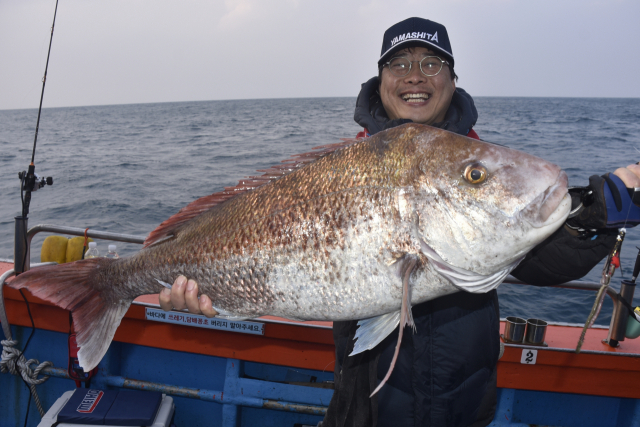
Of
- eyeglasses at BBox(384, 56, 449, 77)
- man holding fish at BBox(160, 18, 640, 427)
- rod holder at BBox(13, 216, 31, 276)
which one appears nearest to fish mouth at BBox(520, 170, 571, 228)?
man holding fish at BBox(160, 18, 640, 427)

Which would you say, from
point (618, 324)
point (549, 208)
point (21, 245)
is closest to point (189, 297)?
point (549, 208)

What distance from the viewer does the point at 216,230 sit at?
1725mm

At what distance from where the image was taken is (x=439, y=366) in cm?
170

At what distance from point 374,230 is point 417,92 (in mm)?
1043

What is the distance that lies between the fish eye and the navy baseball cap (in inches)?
38.2

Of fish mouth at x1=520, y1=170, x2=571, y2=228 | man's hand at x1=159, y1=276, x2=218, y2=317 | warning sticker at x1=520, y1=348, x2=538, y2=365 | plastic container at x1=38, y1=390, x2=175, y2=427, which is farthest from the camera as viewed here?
warning sticker at x1=520, y1=348, x2=538, y2=365

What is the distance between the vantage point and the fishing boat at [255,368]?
271 centimetres

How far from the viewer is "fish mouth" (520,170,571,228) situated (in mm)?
1290

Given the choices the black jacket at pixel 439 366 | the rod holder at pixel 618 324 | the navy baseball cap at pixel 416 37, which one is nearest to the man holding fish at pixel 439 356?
the black jacket at pixel 439 366

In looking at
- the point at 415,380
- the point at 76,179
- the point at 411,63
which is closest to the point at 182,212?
the point at 415,380

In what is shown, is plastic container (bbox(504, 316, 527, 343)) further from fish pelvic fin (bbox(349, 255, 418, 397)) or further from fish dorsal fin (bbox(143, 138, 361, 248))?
fish dorsal fin (bbox(143, 138, 361, 248))

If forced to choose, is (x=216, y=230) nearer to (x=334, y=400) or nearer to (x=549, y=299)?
(x=334, y=400)

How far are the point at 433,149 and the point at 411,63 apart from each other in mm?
921

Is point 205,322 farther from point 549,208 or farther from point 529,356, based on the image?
point 549,208
